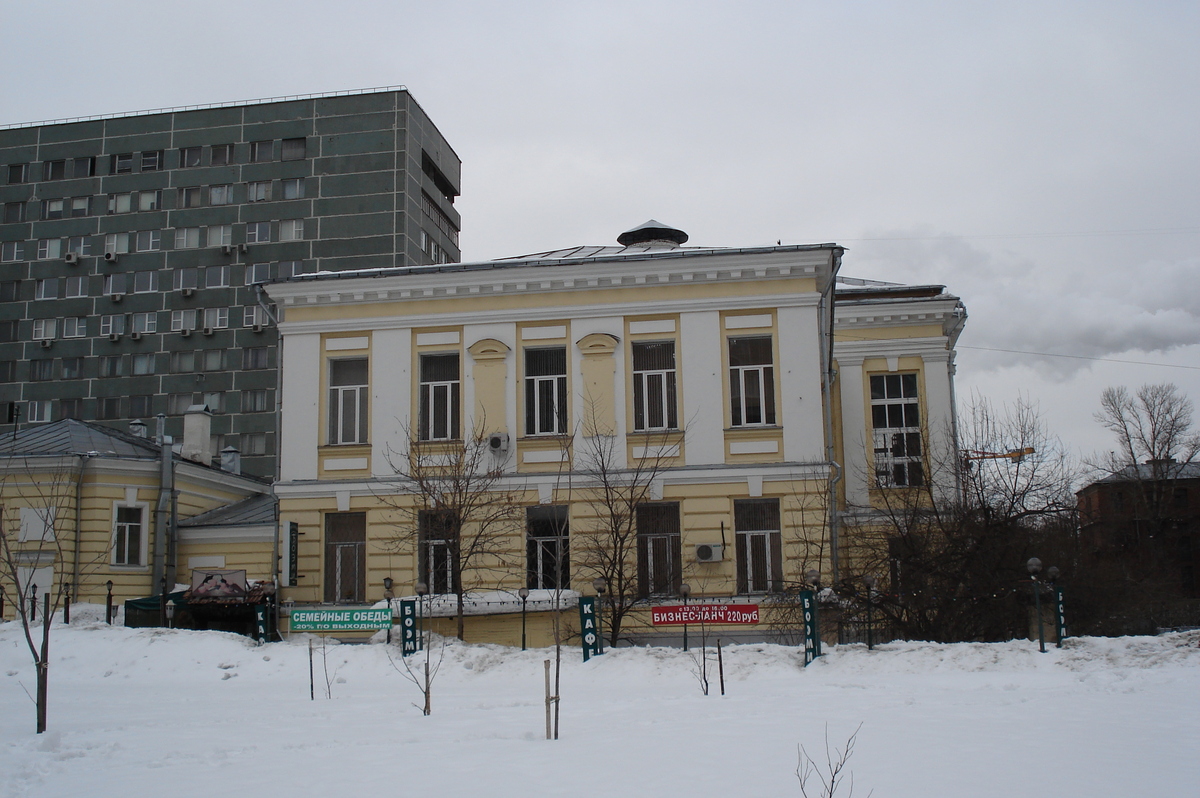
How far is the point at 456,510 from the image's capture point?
2191 centimetres

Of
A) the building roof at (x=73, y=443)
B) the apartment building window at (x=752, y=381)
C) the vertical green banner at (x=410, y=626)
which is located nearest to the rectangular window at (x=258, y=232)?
the building roof at (x=73, y=443)

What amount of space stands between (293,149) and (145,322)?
13139 millimetres

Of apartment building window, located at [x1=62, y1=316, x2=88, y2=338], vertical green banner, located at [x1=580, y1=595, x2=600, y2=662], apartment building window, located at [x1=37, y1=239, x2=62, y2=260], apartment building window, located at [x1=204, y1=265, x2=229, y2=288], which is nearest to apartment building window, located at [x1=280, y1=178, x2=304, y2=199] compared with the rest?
apartment building window, located at [x1=204, y1=265, x2=229, y2=288]

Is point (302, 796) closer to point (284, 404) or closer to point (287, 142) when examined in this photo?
point (284, 404)

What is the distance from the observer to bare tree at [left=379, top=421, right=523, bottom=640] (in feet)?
73.0

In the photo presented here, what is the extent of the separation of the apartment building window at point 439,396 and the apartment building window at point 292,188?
36907 mm

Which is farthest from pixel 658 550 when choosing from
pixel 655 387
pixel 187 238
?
pixel 187 238

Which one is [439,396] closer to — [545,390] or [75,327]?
[545,390]

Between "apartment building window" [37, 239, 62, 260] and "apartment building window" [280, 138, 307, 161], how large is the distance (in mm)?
14622

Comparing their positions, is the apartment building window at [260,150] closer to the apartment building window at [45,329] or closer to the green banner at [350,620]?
the apartment building window at [45,329]

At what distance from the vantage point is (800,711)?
12883mm

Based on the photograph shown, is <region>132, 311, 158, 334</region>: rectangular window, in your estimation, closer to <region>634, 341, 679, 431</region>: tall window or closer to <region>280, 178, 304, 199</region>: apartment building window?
<region>280, 178, 304, 199</region>: apartment building window

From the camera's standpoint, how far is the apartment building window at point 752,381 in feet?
75.7

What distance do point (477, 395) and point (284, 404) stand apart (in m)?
4.86
